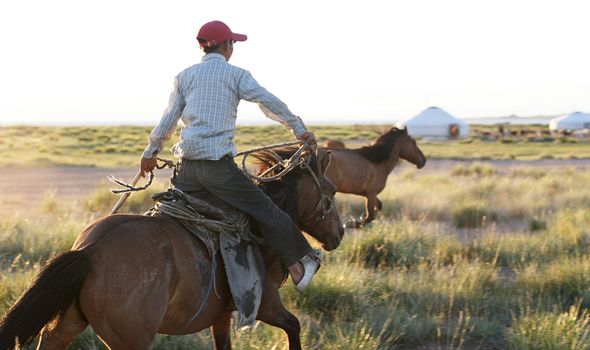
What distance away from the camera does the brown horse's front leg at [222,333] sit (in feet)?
17.3

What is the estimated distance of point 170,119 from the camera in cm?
481

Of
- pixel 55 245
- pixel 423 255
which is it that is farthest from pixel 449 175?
pixel 55 245

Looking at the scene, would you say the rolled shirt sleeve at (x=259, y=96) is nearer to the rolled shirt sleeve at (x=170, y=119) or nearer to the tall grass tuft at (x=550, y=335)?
the rolled shirt sleeve at (x=170, y=119)

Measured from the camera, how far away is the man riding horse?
15.5 feet

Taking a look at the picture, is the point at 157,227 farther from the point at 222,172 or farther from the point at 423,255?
the point at 423,255

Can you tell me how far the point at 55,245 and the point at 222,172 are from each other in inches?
230

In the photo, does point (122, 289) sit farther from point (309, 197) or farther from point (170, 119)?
point (309, 197)

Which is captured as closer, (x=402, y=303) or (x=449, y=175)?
(x=402, y=303)

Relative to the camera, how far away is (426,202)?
56.3 ft

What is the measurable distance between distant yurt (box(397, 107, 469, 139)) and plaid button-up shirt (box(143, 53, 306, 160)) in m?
71.5

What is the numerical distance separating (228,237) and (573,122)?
324 feet

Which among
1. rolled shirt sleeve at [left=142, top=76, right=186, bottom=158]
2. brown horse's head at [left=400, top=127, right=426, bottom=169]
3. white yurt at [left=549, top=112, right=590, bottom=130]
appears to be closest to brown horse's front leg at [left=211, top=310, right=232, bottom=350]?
rolled shirt sleeve at [left=142, top=76, right=186, bottom=158]

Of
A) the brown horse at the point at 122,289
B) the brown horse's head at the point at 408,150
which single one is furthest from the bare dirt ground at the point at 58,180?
the brown horse at the point at 122,289

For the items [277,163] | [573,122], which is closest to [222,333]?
[277,163]
